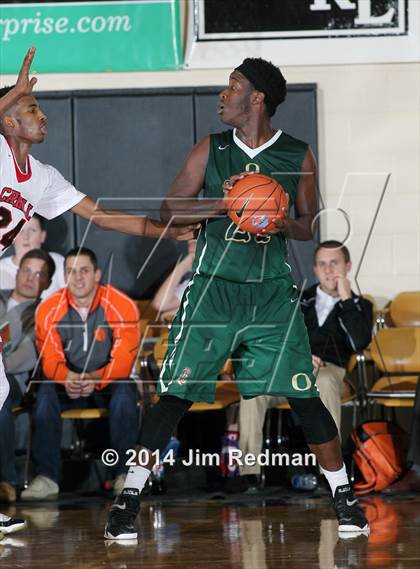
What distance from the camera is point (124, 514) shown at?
4469mm

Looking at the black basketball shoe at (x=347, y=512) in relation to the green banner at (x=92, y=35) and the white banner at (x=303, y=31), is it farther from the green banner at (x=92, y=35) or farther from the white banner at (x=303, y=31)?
the green banner at (x=92, y=35)

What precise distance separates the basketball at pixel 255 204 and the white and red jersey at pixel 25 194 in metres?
0.74

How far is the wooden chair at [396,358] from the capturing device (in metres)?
6.49

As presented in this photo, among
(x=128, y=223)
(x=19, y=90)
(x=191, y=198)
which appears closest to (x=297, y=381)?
(x=191, y=198)

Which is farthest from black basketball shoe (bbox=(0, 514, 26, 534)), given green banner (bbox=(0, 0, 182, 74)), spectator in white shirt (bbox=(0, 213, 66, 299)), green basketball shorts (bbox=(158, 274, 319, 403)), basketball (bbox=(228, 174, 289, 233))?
green banner (bbox=(0, 0, 182, 74))

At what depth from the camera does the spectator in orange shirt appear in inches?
246

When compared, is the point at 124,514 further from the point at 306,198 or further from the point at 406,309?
the point at 406,309

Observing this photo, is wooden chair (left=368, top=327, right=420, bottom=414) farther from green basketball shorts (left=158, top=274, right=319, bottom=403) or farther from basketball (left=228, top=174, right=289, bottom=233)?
basketball (left=228, top=174, right=289, bottom=233)

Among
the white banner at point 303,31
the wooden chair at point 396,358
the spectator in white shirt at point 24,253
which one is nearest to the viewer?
the wooden chair at point 396,358

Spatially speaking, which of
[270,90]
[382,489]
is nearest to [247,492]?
[382,489]

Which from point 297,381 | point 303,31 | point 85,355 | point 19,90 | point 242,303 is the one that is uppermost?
point 303,31

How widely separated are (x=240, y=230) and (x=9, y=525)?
5.50 ft

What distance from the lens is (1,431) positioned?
6113mm

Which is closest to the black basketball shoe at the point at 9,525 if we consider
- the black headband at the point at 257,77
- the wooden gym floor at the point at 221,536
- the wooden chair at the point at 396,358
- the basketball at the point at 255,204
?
the wooden gym floor at the point at 221,536
